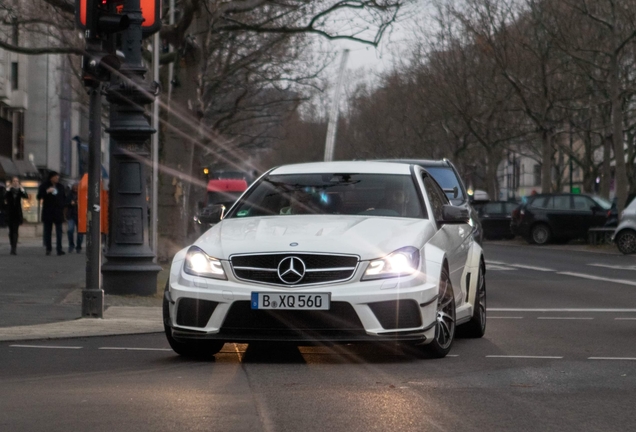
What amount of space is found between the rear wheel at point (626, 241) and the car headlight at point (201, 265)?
2537cm

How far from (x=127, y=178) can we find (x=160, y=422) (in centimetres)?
1006

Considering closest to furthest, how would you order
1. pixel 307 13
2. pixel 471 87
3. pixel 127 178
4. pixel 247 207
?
pixel 247 207 → pixel 127 178 → pixel 307 13 → pixel 471 87

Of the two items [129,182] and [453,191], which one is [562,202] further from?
[129,182]

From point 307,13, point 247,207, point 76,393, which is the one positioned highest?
point 307,13

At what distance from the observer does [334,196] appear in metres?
9.95

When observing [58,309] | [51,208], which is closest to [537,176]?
[51,208]

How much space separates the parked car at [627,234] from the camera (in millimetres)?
32812

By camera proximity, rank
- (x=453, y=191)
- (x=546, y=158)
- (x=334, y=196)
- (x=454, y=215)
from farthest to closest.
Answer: (x=546, y=158) < (x=453, y=191) < (x=334, y=196) < (x=454, y=215)

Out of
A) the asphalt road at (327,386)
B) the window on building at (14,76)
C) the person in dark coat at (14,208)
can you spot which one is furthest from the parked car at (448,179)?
the window on building at (14,76)

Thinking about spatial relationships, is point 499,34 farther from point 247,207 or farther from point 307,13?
point 247,207

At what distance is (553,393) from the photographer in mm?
7422

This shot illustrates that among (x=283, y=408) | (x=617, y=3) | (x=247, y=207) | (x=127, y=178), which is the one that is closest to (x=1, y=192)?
(x=617, y=3)

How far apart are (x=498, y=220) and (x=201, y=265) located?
4026 cm

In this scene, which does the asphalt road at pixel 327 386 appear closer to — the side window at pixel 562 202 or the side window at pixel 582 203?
the side window at pixel 582 203
